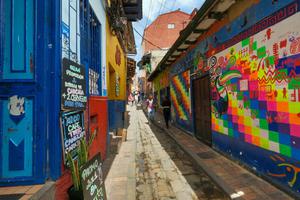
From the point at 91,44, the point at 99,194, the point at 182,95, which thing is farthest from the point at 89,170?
the point at 182,95

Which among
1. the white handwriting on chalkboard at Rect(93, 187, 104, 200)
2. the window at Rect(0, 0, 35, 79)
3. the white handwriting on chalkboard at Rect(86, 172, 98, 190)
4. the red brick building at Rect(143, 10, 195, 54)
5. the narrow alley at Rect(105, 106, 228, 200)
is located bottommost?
the narrow alley at Rect(105, 106, 228, 200)

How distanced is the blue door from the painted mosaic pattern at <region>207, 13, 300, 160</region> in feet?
12.2

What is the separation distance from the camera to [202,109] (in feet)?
27.1

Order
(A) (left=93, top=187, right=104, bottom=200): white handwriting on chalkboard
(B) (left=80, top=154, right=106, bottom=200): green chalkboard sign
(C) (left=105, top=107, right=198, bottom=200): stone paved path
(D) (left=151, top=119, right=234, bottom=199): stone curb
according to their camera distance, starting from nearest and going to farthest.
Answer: (B) (left=80, top=154, right=106, bottom=200): green chalkboard sign → (A) (left=93, top=187, right=104, bottom=200): white handwriting on chalkboard → (D) (left=151, top=119, right=234, bottom=199): stone curb → (C) (left=105, top=107, right=198, bottom=200): stone paved path

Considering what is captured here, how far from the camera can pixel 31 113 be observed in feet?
9.19

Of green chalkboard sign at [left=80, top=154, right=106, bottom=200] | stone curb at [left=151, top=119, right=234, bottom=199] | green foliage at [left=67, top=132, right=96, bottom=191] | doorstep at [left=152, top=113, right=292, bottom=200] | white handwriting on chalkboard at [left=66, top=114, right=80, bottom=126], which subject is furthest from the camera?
stone curb at [left=151, top=119, right=234, bottom=199]

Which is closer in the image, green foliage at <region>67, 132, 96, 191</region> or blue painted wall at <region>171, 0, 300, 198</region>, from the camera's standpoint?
green foliage at <region>67, 132, 96, 191</region>

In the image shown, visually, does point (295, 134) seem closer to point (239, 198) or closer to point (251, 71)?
point (239, 198)

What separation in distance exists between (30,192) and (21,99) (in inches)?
43.2

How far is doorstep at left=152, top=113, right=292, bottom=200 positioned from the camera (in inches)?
152

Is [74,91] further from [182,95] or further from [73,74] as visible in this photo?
[182,95]

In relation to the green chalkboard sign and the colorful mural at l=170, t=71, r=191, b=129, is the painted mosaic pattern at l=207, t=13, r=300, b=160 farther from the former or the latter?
the colorful mural at l=170, t=71, r=191, b=129

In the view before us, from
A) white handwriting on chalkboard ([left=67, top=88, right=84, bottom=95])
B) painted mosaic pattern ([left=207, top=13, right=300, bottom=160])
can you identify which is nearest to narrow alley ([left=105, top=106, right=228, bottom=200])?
painted mosaic pattern ([left=207, top=13, right=300, bottom=160])

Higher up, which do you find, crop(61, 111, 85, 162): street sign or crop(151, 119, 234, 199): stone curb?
crop(61, 111, 85, 162): street sign
